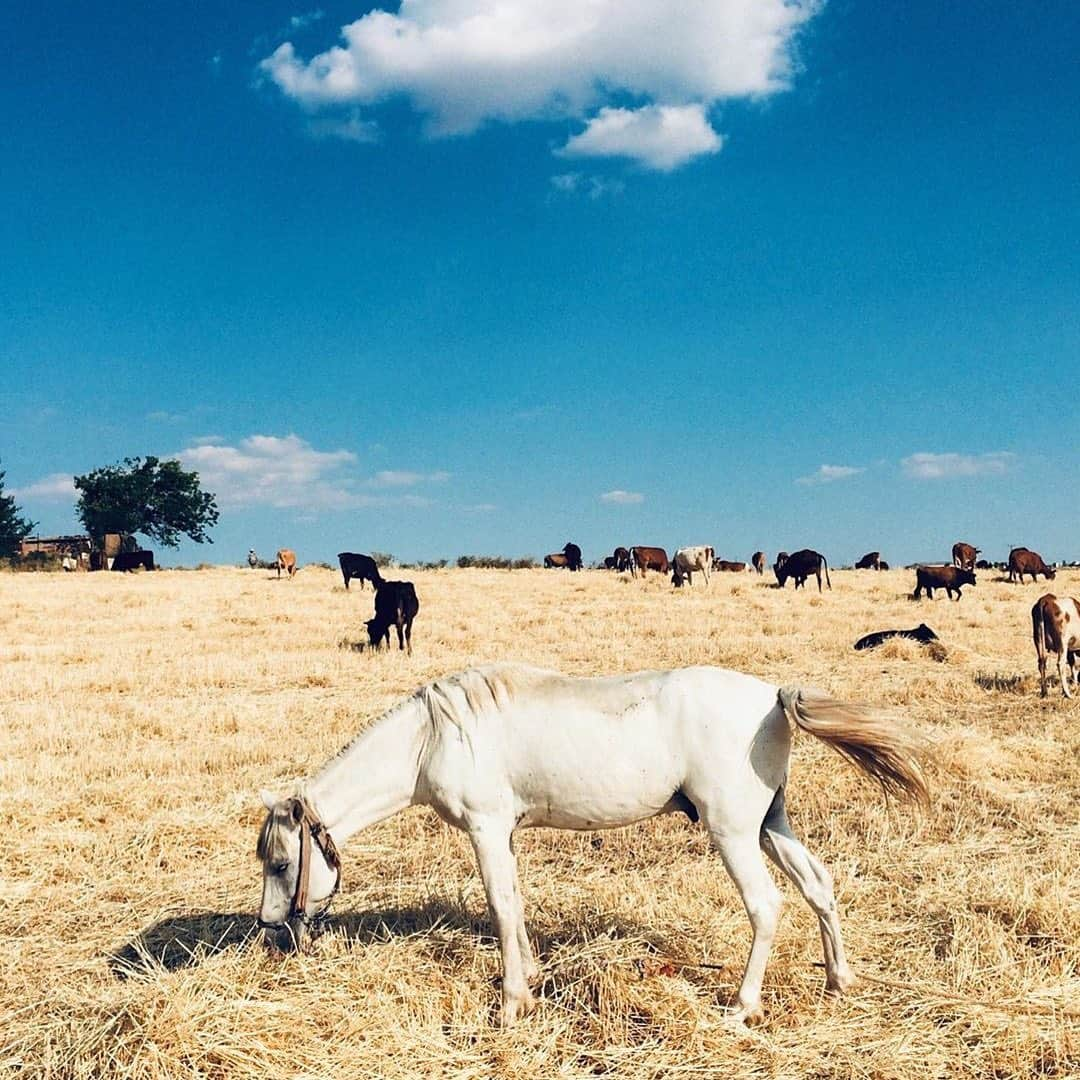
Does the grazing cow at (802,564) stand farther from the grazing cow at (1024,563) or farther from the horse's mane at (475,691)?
the horse's mane at (475,691)

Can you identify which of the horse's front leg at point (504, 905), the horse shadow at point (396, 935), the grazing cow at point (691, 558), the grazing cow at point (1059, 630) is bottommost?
the horse shadow at point (396, 935)

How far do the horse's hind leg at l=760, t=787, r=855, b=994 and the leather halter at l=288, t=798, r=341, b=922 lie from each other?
237cm

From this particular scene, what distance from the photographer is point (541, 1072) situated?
4418 mm

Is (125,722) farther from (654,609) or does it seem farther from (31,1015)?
(654,609)

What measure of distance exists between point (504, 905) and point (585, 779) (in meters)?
0.79

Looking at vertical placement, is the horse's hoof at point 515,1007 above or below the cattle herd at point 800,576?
below

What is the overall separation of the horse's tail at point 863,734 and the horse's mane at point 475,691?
4.65 ft

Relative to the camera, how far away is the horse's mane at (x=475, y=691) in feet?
17.3

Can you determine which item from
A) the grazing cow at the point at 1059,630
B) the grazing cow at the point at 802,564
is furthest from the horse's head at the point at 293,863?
the grazing cow at the point at 802,564

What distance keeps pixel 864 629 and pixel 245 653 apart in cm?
1397

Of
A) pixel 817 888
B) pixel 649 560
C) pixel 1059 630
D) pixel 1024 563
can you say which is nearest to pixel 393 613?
pixel 1059 630

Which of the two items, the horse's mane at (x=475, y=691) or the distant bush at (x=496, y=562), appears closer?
the horse's mane at (x=475, y=691)

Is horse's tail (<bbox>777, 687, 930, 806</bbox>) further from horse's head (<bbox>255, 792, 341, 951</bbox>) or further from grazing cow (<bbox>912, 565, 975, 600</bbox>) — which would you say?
grazing cow (<bbox>912, 565, 975, 600</bbox>)

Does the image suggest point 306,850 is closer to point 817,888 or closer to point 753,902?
point 753,902
